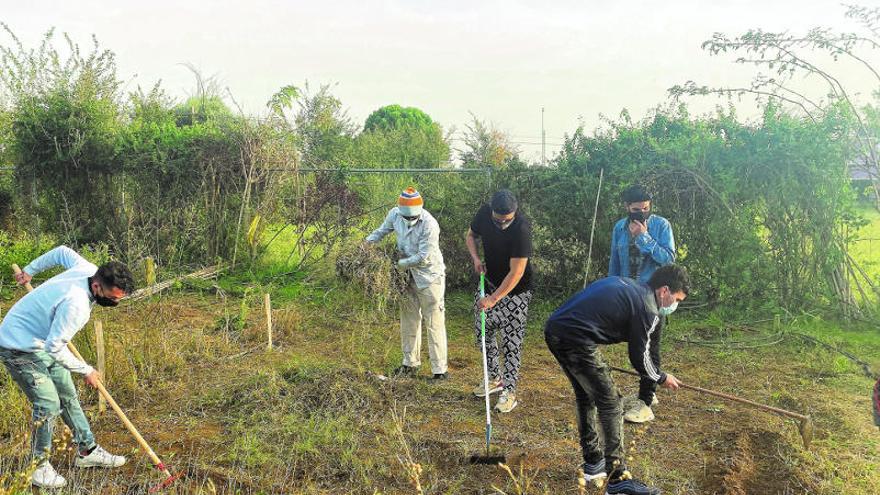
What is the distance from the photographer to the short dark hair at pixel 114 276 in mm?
3574

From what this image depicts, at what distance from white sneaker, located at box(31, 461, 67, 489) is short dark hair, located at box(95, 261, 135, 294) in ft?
3.44

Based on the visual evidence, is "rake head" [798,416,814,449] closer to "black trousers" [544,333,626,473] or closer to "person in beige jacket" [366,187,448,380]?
"black trousers" [544,333,626,473]

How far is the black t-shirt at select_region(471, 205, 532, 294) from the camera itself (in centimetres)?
480

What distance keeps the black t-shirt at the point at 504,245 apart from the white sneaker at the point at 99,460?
2.75 metres

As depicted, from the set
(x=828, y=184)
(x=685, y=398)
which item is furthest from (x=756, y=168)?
(x=685, y=398)

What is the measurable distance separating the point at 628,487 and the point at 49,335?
10.3 ft

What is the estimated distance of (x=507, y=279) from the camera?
4.80 m

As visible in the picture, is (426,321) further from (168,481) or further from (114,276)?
(114,276)

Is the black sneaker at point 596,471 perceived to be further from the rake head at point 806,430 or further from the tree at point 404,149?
the tree at point 404,149

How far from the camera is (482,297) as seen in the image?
4.98 m

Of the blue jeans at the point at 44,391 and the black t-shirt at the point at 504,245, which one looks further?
the black t-shirt at the point at 504,245

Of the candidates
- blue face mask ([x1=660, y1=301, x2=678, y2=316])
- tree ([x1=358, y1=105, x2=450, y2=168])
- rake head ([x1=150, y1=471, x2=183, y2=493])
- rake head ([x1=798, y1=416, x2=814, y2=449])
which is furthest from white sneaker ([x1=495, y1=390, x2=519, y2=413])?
tree ([x1=358, y1=105, x2=450, y2=168])

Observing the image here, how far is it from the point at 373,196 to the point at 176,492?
21.1 ft

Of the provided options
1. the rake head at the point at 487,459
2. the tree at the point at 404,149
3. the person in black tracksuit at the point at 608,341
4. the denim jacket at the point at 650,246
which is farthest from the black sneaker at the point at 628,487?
the tree at the point at 404,149
